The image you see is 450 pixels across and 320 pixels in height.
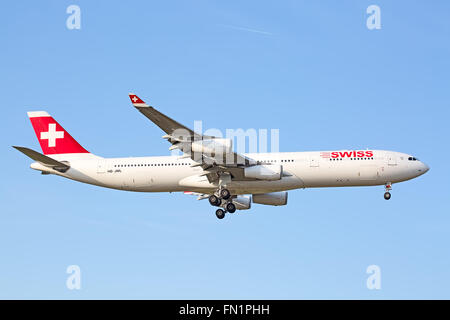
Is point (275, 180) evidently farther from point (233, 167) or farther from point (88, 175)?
point (88, 175)

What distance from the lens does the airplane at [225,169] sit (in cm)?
5566

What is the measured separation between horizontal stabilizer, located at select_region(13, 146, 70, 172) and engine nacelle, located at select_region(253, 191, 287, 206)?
1620 cm

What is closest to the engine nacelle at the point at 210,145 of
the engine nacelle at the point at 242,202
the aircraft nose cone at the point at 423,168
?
the engine nacelle at the point at 242,202

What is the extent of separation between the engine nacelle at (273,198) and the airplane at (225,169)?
1452 millimetres

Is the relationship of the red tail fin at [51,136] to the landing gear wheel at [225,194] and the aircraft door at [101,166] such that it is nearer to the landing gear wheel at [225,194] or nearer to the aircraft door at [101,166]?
the aircraft door at [101,166]

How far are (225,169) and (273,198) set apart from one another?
308 inches

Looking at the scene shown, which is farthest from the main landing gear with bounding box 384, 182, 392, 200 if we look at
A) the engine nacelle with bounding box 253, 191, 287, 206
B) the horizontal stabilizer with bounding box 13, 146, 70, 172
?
the horizontal stabilizer with bounding box 13, 146, 70, 172

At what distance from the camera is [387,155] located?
188 ft

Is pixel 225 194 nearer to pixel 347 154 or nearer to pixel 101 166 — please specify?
pixel 347 154

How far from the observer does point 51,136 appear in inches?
2478

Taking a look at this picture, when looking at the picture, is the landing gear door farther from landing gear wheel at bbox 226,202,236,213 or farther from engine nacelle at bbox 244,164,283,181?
landing gear wheel at bbox 226,202,236,213

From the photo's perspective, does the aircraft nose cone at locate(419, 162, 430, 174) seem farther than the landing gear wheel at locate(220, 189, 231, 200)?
Yes

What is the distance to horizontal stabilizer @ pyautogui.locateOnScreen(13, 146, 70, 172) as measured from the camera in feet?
187
